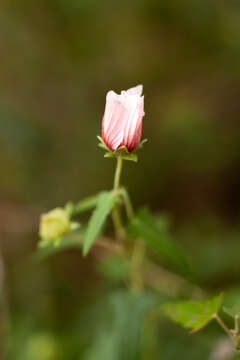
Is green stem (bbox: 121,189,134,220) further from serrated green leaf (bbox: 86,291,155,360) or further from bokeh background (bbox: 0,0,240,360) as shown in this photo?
bokeh background (bbox: 0,0,240,360)

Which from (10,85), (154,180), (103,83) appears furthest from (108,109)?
(10,85)

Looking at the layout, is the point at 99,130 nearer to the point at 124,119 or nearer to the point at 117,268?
the point at 117,268

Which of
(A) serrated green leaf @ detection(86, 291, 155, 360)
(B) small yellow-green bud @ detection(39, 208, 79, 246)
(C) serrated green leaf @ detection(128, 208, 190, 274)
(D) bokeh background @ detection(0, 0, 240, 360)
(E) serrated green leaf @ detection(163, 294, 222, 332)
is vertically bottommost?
(E) serrated green leaf @ detection(163, 294, 222, 332)

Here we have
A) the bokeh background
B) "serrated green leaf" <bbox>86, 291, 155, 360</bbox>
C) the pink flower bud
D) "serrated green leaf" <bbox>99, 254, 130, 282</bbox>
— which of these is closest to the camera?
the pink flower bud

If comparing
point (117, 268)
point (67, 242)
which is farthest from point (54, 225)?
point (117, 268)

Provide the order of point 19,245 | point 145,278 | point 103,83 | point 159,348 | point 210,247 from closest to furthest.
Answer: point 159,348 → point 145,278 → point 210,247 → point 19,245 → point 103,83

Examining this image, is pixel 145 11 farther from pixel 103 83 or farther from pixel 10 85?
pixel 10 85

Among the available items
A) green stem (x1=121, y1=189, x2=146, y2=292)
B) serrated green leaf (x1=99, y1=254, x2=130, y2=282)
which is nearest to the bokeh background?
serrated green leaf (x1=99, y1=254, x2=130, y2=282)

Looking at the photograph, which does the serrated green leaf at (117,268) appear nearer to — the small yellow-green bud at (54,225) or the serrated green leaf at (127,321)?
the serrated green leaf at (127,321)
